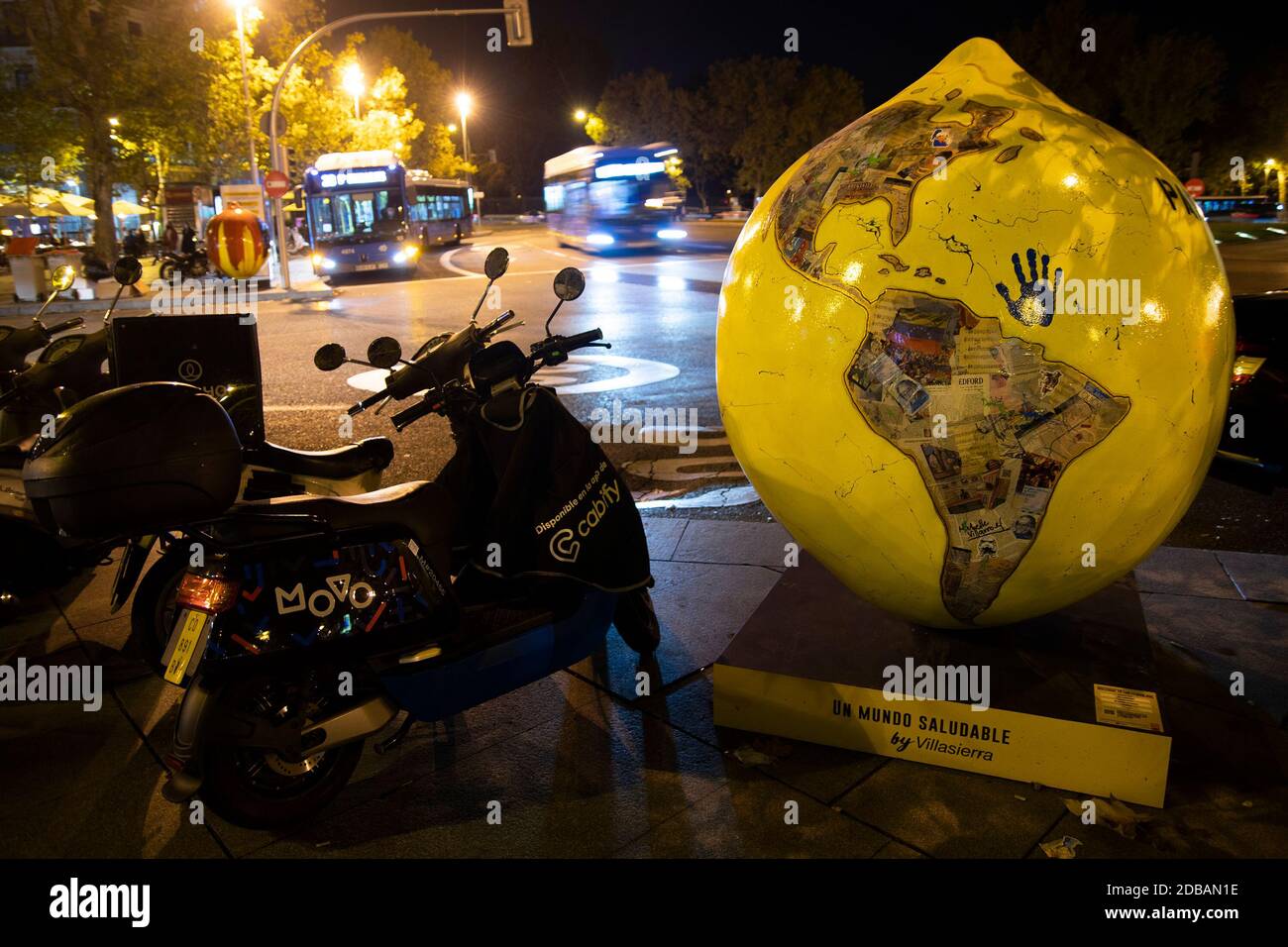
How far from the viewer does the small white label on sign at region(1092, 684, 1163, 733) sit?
269 cm

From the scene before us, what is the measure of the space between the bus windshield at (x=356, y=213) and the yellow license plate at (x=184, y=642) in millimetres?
24811

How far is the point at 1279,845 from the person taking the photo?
2.53m

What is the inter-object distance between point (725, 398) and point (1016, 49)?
177 feet

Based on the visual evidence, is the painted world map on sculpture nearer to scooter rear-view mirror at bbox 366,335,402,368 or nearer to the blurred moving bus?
scooter rear-view mirror at bbox 366,335,402,368

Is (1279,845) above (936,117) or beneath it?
beneath

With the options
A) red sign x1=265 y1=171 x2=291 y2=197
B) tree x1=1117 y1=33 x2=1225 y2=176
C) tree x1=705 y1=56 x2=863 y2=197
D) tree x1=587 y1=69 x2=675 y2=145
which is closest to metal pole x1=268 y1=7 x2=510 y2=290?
red sign x1=265 y1=171 x2=291 y2=197

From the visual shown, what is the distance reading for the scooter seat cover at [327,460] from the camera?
353cm

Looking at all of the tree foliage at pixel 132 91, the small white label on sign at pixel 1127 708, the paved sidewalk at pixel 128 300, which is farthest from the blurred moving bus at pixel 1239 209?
the small white label on sign at pixel 1127 708

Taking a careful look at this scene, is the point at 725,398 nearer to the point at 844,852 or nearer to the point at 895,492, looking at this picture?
the point at 895,492

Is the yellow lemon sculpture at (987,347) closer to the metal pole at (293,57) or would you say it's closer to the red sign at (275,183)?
the metal pole at (293,57)

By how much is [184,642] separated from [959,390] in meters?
2.26

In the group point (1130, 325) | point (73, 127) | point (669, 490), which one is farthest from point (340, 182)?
point (1130, 325)

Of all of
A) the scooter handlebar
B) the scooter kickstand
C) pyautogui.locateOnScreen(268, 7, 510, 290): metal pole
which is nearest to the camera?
the scooter kickstand

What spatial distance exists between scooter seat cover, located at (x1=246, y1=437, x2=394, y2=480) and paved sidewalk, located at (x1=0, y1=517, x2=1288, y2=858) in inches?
40.3
